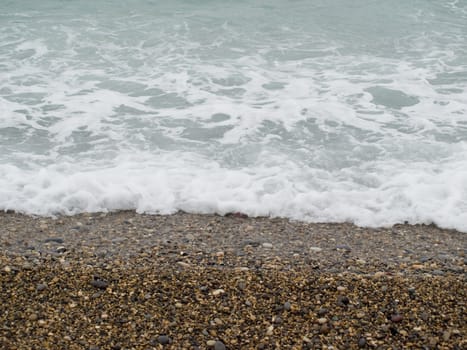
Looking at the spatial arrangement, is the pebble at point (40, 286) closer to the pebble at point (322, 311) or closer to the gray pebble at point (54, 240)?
the gray pebble at point (54, 240)

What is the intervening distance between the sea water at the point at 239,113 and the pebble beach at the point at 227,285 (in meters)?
0.50

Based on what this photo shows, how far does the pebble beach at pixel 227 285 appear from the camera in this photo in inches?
147

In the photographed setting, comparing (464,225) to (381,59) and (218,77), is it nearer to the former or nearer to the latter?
(218,77)

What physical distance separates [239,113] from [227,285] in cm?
497

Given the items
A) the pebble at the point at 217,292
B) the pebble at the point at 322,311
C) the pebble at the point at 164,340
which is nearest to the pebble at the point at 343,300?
the pebble at the point at 322,311

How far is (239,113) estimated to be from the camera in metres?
8.84

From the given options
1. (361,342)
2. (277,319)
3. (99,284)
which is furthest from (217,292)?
(361,342)

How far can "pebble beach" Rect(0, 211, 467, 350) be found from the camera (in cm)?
372

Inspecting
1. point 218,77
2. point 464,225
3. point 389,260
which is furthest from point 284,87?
point 389,260

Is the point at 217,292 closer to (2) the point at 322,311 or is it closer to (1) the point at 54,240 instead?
(2) the point at 322,311

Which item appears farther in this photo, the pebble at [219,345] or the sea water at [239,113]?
the sea water at [239,113]

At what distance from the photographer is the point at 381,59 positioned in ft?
39.2

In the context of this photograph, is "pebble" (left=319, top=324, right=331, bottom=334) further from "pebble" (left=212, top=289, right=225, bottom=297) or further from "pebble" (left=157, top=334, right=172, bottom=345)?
"pebble" (left=157, top=334, right=172, bottom=345)

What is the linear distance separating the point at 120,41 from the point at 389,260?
10.5 metres
